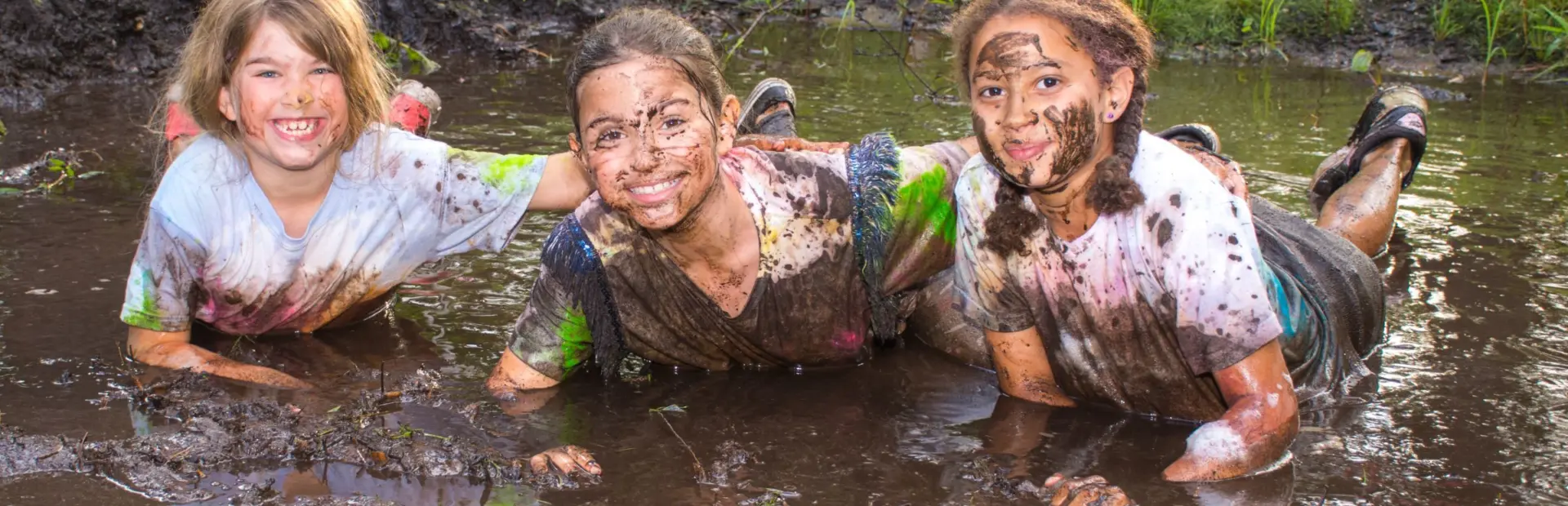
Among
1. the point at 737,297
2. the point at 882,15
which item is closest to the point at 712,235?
the point at 737,297

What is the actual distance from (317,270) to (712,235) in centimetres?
133

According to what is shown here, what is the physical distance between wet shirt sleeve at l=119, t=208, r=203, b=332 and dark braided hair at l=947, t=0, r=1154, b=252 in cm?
232

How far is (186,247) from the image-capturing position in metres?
4.13

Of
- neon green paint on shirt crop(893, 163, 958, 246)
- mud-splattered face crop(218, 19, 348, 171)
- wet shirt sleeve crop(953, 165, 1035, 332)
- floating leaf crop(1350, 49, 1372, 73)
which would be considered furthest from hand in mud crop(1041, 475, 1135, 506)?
floating leaf crop(1350, 49, 1372, 73)

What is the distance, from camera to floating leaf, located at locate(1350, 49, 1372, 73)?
355 inches

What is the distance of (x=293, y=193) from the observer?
425 cm

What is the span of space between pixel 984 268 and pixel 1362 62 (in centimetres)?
635

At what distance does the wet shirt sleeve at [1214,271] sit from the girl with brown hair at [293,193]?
1815mm

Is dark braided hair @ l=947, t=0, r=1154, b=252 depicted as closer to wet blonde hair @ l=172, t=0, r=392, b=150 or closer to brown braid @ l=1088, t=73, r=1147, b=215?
brown braid @ l=1088, t=73, r=1147, b=215

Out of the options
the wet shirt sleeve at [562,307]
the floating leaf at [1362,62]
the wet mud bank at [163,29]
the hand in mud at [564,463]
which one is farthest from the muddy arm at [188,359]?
the floating leaf at [1362,62]

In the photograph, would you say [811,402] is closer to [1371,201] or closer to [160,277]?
[160,277]

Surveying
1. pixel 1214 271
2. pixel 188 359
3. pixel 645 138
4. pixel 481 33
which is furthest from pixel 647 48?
pixel 481 33

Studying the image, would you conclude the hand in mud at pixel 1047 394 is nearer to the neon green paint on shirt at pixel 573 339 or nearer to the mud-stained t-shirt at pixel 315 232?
the neon green paint on shirt at pixel 573 339

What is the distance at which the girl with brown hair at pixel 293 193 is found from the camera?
411 centimetres
